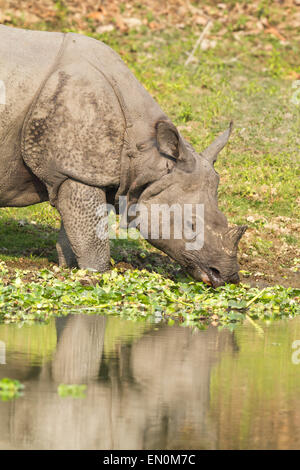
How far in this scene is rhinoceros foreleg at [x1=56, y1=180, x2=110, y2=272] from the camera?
974cm

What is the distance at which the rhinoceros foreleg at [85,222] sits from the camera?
9.74 m

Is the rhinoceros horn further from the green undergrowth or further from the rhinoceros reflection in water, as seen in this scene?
the rhinoceros reflection in water

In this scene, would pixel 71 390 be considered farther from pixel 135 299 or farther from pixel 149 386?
pixel 135 299

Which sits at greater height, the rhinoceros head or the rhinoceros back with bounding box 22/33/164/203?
the rhinoceros back with bounding box 22/33/164/203

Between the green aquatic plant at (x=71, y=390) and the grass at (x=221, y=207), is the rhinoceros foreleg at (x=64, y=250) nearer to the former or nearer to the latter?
the grass at (x=221, y=207)

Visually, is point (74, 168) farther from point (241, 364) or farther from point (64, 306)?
point (241, 364)

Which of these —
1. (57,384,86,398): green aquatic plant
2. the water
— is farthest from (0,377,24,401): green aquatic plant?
(57,384,86,398): green aquatic plant

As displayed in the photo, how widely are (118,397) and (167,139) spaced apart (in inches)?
198

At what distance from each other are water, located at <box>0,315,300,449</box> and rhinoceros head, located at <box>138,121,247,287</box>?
1.97 meters

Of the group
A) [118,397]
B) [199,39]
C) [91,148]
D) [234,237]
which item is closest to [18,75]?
[91,148]

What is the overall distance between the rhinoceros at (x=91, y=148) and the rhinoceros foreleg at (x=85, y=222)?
0.01 m

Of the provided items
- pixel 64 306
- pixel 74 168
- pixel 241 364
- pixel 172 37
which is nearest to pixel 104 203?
pixel 74 168

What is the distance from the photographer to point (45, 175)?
32.1 feet

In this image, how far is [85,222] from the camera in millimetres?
9836
